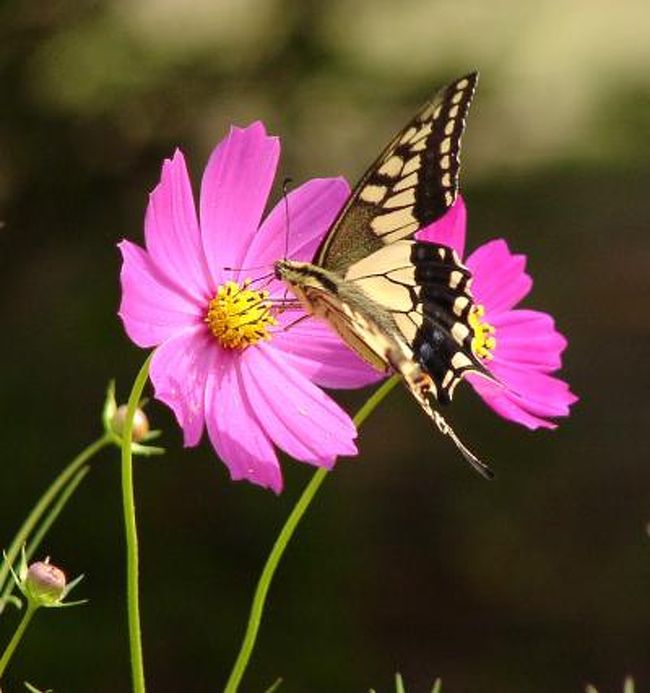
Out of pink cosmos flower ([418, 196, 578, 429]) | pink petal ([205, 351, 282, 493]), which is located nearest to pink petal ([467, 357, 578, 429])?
pink cosmos flower ([418, 196, 578, 429])

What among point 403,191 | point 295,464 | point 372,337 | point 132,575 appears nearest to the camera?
point 132,575

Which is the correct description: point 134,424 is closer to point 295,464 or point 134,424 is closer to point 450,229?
point 450,229

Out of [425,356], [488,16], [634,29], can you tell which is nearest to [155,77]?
[488,16]

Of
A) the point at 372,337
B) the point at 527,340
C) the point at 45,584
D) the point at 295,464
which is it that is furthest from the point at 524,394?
the point at 295,464

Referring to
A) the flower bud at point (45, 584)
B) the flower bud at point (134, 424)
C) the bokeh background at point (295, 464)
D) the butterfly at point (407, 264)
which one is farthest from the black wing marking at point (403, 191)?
the bokeh background at point (295, 464)

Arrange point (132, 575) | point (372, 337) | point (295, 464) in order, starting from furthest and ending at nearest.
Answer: point (295, 464), point (372, 337), point (132, 575)

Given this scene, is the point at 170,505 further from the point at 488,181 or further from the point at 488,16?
the point at 488,16

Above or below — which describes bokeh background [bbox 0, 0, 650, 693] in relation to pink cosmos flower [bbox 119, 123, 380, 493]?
below

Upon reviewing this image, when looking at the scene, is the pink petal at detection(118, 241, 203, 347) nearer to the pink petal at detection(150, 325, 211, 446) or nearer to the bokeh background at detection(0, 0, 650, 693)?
the pink petal at detection(150, 325, 211, 446)

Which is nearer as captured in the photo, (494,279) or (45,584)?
(45,584)
